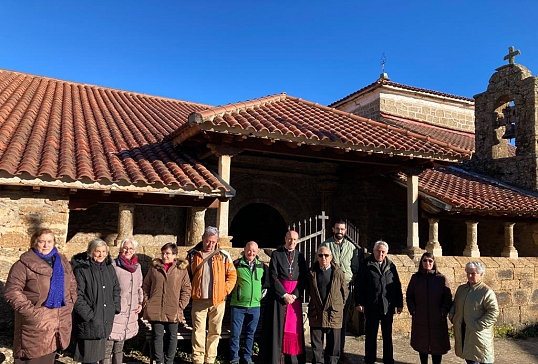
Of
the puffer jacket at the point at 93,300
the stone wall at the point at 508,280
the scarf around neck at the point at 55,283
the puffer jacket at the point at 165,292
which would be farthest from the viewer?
the stone wall at the point at 508,280

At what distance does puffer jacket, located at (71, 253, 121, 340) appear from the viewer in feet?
12.5

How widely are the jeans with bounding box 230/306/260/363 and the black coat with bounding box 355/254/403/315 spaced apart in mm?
1186

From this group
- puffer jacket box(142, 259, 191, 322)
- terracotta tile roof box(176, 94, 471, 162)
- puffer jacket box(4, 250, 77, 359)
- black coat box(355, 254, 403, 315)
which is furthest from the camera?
terracotta tile roof box(176, 94, 471, 162)

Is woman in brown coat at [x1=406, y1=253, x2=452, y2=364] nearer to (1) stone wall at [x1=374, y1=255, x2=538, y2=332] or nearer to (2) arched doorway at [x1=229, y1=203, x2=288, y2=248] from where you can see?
(1) stone wall at [x1=374, y1=255, x2=538, y2=332]

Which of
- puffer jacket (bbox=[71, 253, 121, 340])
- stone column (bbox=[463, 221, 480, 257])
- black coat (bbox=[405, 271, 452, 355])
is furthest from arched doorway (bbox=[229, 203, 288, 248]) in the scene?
puffer jacket (bbox=[71, 253, 121, 340])

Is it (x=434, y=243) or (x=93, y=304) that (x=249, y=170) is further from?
(x=93, y=304)

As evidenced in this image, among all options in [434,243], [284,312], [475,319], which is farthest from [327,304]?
[434,243]

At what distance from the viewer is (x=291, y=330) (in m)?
4.74

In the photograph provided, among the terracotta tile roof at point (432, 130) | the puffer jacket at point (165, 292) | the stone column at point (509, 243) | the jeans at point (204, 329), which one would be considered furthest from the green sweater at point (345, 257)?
the terracotta tile roof at point (432, 130)

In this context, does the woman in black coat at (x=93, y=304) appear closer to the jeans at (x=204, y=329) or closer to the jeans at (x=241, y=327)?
the jeans at (x=204, y=329)

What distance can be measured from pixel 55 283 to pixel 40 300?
0.16 metres

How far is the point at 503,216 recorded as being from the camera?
8.80 metres

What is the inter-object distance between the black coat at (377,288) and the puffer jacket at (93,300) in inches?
102

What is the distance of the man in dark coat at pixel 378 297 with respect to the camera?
486cm
